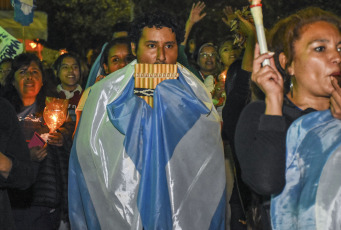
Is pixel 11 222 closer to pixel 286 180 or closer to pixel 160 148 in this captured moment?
pixel 160 148

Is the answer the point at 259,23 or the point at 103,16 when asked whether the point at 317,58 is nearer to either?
the point at 259,23

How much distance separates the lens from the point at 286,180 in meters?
3.21

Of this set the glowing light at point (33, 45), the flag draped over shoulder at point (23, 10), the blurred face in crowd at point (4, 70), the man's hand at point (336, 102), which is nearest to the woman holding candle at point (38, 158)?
the flag draped over shoulder at point (23, 10)

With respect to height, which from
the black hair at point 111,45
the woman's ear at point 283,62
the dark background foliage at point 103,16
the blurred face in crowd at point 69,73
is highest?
the dark background foliage at point 103,16

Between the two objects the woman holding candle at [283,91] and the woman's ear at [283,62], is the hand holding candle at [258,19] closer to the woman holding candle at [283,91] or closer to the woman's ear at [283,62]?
the woman holding candle at [283,91]

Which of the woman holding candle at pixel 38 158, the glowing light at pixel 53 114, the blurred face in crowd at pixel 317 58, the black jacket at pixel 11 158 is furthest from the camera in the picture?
the glowing light at pixel 53 114

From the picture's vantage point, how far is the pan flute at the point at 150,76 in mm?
5492

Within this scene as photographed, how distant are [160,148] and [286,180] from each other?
2.17m

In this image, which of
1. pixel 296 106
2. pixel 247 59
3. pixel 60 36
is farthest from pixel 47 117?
pixel 60 36

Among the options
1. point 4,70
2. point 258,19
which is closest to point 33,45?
point 4,70

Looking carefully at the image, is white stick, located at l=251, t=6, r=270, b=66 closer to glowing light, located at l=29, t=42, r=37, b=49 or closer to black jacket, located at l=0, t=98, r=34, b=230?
black jacket, located at l=0, t=98, r=34, b=230

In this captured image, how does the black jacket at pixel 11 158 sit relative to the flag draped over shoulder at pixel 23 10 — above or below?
below

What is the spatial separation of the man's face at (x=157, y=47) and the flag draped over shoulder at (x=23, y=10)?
14.6 ft

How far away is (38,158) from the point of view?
6508 mm
